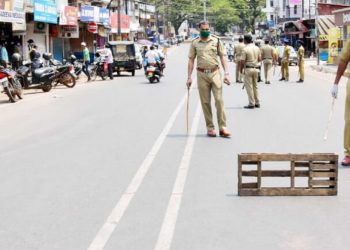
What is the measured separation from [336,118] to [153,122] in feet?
12.9

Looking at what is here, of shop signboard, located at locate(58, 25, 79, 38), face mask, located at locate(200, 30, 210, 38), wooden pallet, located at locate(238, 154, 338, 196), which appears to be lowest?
wooden pallet, located at locate(238, 154, 338, 196)

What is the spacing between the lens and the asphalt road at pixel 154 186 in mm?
5020

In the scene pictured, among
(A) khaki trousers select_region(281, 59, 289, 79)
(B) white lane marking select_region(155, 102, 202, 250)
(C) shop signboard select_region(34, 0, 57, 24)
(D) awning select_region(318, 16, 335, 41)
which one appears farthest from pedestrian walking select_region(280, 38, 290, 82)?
(D) awning select_region(318, 16, 335, 41)

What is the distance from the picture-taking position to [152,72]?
25984mm

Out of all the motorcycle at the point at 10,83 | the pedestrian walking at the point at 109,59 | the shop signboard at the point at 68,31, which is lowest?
the motorcycle at the point at 10,83

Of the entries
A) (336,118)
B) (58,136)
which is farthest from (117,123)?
(336,118)

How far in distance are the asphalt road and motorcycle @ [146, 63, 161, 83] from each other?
451 inches

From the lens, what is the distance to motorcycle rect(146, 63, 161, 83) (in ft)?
84.9

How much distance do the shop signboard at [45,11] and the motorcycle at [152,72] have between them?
6.93m

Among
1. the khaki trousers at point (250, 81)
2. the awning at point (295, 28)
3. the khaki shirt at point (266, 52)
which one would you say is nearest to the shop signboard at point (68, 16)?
the khaki shirt at point (266, 52)

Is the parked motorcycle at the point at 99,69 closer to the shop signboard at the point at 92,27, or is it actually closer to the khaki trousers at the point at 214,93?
the shop signboard at the point at 92,27

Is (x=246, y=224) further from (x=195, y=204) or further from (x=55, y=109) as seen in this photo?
(x=55, y=109)

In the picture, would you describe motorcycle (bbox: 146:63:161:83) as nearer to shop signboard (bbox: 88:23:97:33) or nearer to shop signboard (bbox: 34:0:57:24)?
shop signboard (bbox: 34:0:57:24)

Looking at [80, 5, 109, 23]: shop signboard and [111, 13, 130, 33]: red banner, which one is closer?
[80, 5, 109, 23]: shop signboard
